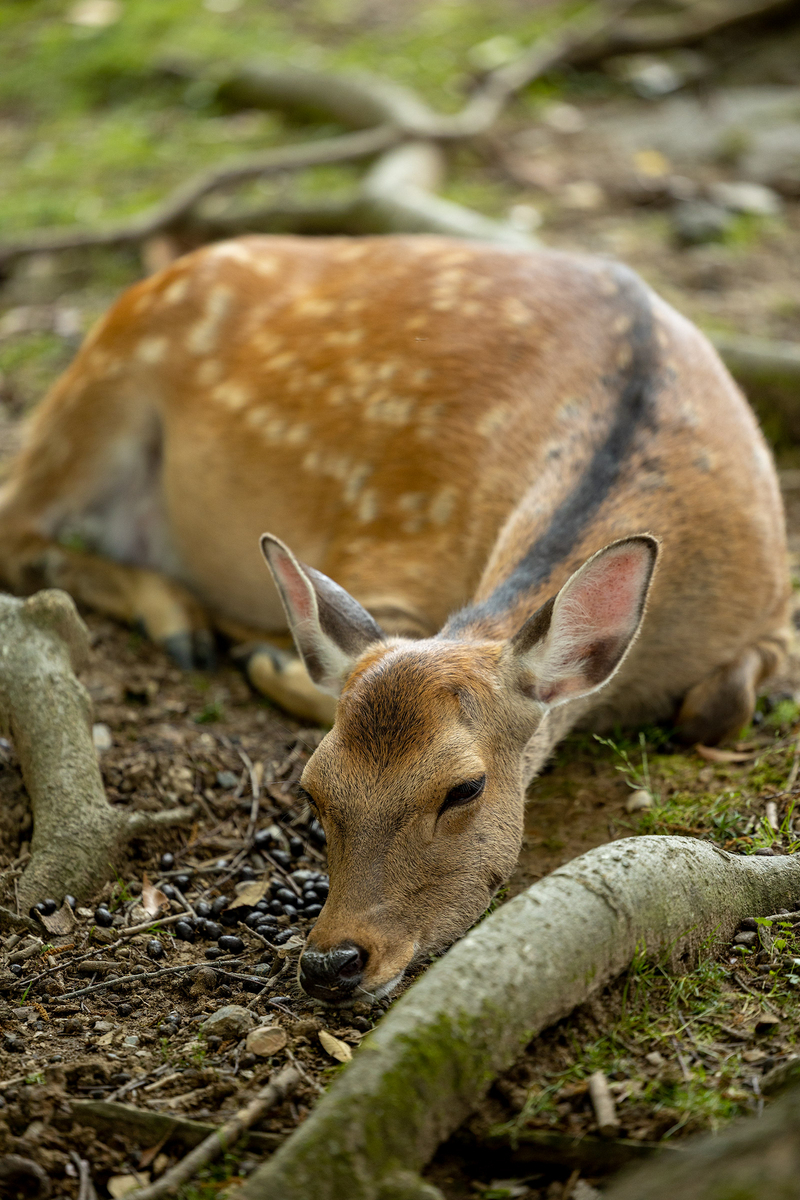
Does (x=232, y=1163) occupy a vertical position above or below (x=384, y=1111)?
below

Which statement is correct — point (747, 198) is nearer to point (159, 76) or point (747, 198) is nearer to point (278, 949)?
point (159, 76)

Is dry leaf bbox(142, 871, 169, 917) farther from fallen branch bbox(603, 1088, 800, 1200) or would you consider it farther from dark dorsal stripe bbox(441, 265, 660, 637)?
fallen branch bbox(603, 1088, 800, 1200)

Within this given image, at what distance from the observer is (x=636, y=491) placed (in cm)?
389

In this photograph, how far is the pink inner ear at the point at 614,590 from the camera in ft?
10.2

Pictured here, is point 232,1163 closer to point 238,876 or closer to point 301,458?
point 238,876

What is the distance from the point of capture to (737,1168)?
1.69m

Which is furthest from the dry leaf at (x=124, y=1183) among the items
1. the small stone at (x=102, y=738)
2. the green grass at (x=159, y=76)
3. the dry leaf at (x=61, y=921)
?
the green grass at (x=159, y=76)

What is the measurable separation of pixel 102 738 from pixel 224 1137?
6.46ft

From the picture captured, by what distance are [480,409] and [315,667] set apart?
4.67 ft

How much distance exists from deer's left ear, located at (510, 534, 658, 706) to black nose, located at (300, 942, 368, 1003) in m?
0.88

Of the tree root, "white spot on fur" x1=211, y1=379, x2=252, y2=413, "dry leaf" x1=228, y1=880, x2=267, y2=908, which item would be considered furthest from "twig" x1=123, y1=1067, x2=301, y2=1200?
"white spot on fur" x1=211, y1=379, x2=252, y2=413

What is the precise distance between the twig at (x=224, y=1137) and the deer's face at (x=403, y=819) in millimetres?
279

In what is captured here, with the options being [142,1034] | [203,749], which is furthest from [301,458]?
[142,1034]

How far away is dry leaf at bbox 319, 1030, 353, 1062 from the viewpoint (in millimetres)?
2686
